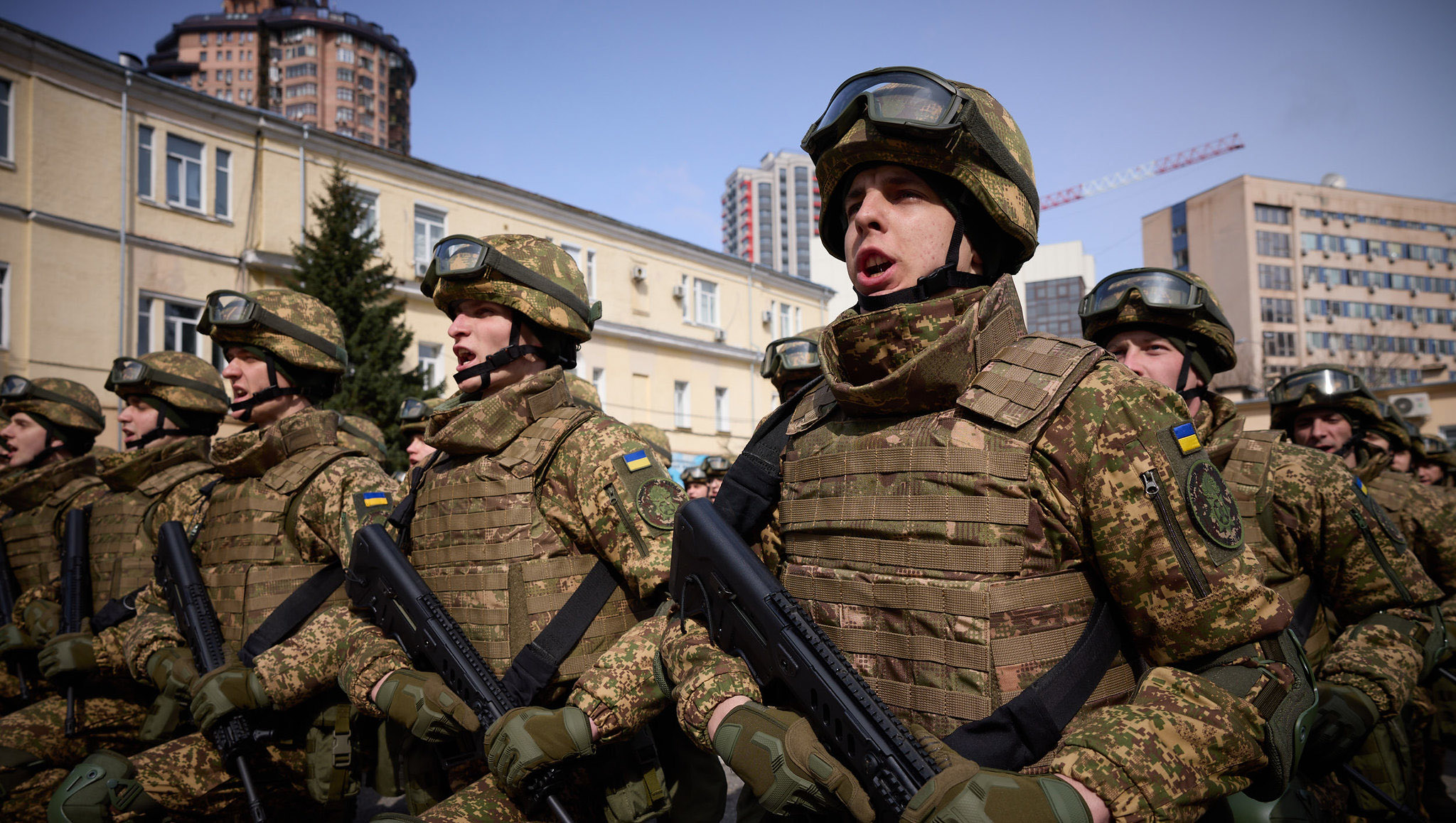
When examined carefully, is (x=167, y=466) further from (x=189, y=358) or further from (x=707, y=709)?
(x=707, y=709)

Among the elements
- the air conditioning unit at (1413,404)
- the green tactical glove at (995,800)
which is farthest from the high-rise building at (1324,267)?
the green tactical glove at (995,800)

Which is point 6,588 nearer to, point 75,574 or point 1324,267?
point 75,574

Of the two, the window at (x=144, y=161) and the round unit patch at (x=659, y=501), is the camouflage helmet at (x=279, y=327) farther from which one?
the window at (x=144, y=161)

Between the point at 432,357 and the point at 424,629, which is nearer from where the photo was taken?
the point at 424,629

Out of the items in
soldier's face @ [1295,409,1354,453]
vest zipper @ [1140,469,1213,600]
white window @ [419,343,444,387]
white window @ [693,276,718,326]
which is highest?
white window @ [693,276,718,326]

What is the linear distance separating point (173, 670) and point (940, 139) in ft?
14.6

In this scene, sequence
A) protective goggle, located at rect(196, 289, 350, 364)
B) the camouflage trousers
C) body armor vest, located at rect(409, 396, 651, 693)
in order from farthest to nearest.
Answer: the camouflage trousers
protective goggle, located at rect(196, 289, 350, 364)
body armor vest, located at rect(409, 396, 651, 693)

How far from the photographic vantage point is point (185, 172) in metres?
20.3

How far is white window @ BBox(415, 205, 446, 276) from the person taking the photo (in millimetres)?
24891

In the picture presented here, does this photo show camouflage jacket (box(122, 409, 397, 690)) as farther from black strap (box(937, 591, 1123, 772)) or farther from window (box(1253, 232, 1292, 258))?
window (box(1253, 232, 1292, 258))

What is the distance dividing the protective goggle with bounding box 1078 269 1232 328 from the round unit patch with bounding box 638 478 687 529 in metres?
2.29

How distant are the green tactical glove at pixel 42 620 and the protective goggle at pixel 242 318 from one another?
9.08 ft

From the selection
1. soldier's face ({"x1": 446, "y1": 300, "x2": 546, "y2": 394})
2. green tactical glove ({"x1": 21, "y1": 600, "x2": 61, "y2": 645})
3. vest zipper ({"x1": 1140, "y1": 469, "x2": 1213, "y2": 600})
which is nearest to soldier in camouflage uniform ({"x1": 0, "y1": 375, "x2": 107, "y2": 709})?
green tactical glove ({"x1": 21, "y1": 600, "x2": 61, "y2": 645})

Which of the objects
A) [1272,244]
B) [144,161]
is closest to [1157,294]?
[144,161]
